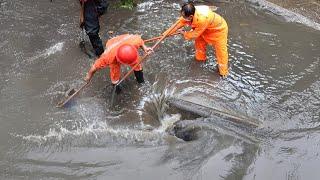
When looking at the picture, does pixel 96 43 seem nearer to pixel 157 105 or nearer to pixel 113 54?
pixel 113 54

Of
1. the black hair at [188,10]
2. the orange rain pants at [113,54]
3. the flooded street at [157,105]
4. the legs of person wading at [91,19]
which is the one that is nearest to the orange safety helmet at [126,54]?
the orange rain pants at [113,54]

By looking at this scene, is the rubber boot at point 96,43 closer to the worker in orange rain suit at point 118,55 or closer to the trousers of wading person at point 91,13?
the trousers of wading person at point 91,13

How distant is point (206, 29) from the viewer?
6.27m

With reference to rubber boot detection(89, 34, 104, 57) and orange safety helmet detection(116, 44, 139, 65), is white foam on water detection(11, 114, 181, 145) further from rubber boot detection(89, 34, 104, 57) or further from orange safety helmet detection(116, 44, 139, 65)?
rubber boot detection(89, 34, 104, 57)

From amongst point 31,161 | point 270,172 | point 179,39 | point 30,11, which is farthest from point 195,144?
point 30,11

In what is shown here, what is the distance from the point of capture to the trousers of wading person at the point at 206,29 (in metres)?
5.93

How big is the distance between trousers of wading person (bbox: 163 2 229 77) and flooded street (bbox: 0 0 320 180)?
304mm

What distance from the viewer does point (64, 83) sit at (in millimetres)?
6219


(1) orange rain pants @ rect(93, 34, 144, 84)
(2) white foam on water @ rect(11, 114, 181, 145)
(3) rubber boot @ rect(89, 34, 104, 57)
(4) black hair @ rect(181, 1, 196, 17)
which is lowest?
(2) white foam on water @ rect(11, 114, 181, 145)

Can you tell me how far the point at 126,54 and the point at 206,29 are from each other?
1.50 m

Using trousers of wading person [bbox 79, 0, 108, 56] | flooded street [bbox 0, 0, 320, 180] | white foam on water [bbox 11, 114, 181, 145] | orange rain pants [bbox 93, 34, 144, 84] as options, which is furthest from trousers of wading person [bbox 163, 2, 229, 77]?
white foam on water [bbox 11, 114, 181, 145]

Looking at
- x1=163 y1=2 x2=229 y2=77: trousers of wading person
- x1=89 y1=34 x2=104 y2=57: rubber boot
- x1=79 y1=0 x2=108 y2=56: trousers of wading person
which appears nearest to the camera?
x1=163 y1=2 x2=229 y2=77: trousers of wading person

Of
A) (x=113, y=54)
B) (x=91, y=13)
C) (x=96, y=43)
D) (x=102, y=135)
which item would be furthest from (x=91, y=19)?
(x=102, y=135)

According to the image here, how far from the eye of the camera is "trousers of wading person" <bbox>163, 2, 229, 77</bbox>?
5925 millimetres
